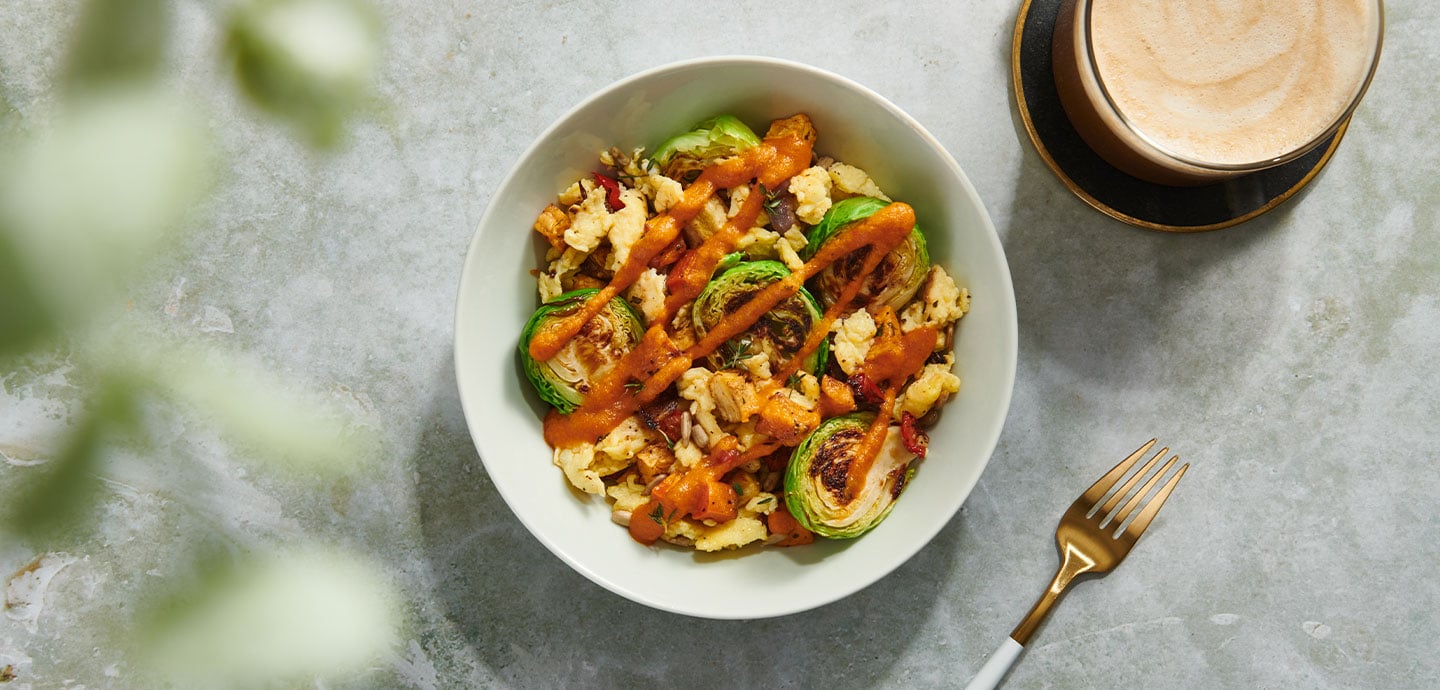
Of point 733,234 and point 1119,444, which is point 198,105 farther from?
point 1119,444

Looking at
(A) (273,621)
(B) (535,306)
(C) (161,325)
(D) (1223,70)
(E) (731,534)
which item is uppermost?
(D) (1223,70)

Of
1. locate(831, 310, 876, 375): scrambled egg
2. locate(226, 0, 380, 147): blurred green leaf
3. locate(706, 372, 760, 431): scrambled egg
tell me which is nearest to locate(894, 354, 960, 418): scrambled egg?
locate(831, 310, 876, 375): scrambled egg

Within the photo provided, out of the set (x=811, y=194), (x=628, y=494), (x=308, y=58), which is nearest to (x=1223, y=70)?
(x=811, y=194)

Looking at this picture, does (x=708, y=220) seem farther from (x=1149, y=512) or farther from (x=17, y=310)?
(x=17, y=310)

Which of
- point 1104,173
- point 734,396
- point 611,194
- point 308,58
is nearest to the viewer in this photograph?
point 734,396

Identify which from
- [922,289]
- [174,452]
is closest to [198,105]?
[174,452]

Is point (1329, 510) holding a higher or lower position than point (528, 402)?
lower

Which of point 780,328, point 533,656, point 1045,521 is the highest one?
point 780,328
